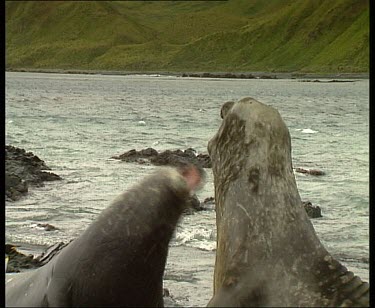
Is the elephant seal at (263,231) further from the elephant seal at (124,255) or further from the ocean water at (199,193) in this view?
the ocean water at (199,193)

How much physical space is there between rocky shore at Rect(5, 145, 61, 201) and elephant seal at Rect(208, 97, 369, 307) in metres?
12.0

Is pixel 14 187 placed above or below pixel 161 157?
below

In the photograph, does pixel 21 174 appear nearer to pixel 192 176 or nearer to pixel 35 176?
pixel 35 176

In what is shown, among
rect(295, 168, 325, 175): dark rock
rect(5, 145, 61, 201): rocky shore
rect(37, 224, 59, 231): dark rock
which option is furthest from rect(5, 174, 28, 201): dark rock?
rect(295, 168, 325, 175): dark rock

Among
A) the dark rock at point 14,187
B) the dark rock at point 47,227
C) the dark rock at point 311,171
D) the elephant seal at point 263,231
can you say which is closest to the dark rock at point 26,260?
the dark rock at point 47,227

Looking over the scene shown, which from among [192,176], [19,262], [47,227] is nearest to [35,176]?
[47,227]

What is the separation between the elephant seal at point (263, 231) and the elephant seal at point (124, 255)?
26 centimetres

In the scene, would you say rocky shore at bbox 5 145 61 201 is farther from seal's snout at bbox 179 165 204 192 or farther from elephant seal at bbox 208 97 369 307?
Result: elephant seal at bbox 208 97 369 307

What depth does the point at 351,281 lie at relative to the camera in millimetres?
4039

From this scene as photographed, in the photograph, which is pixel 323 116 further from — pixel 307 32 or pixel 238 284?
pixel 307 32

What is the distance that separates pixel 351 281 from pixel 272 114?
1.10 metres

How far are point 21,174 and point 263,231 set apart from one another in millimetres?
15836

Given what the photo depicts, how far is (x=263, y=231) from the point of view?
14.1 ft
